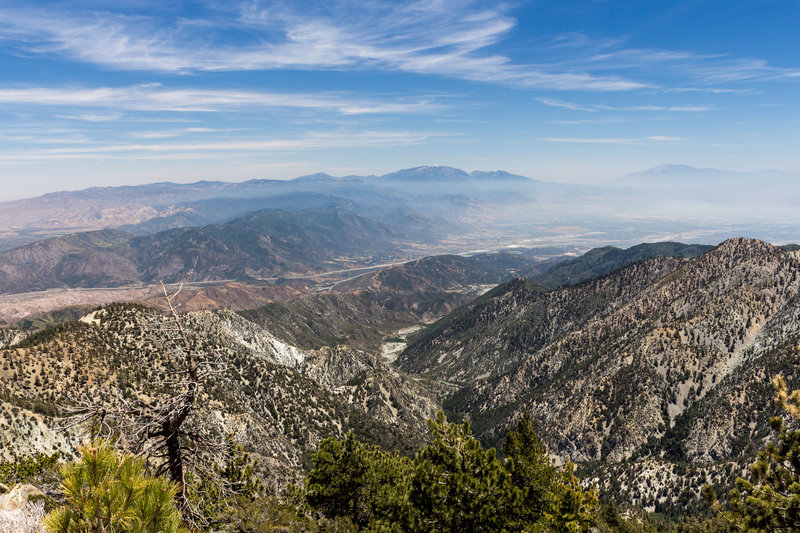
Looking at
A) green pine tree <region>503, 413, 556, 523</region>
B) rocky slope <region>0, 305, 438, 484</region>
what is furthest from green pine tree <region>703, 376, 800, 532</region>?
rocky slope <region>0, 305, 438, 484</region>

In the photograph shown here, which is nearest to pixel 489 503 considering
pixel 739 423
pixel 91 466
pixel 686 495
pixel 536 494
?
pixel 536 494

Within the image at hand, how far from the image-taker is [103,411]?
11.6m

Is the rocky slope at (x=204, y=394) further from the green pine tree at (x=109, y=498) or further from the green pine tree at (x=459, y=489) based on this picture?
the green pine tree at (x=459, y=489)

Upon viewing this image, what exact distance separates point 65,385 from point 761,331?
20419 cm

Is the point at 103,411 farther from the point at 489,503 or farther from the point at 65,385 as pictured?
→ the point at 65,385

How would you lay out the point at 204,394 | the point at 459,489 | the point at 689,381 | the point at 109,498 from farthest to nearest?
the point at 689,381, the point at 204,394, the point at 459,489, the point at 109,498

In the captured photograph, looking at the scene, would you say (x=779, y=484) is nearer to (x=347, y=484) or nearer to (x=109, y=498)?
(x=109, y=498)

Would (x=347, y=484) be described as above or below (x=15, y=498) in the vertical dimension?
below

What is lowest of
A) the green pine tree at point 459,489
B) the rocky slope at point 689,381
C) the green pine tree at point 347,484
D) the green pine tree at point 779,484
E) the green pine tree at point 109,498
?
the rocky slope at point 689,381

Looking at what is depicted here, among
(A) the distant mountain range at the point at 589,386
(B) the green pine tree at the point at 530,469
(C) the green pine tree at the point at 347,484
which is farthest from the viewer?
(A) the distant mountain range at the point at 589,386

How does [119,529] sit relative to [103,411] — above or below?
below

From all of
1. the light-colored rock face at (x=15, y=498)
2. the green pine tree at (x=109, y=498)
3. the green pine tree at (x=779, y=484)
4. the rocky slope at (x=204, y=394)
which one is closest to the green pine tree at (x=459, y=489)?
the green pine tree at (x=779, y=484)

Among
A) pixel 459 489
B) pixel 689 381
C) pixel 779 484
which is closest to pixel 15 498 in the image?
pixel 459 489

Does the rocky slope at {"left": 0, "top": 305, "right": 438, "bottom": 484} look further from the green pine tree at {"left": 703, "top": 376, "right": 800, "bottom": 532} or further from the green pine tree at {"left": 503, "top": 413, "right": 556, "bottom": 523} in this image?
the green pine tree at {"left": 503, "top": 413, "right": 556, "bottom": 523}
